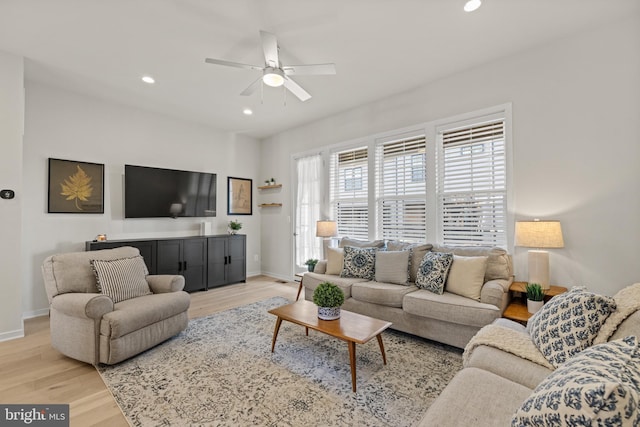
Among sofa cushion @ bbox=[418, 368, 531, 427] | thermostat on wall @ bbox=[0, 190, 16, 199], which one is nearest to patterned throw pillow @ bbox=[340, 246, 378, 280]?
sofa cushion @ bbox=[418, 368, 531, 427]

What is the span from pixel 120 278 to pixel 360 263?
260cm

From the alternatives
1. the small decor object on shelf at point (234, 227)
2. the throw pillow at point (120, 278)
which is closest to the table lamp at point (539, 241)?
the throw pillow at point (120, 278)

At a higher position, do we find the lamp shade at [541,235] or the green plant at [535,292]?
the lamp shade at [541,235]

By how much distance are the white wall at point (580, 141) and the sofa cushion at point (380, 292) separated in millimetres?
1301

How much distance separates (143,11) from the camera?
2.44 m

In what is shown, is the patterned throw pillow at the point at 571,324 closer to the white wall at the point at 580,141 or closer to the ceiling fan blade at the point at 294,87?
the white wall at the point at 580,141

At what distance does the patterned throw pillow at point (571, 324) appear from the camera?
1.48 meters

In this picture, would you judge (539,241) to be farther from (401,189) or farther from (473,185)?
(401,189)

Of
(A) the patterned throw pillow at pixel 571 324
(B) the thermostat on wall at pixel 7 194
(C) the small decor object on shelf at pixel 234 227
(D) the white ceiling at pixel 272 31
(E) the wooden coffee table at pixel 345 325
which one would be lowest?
(E) the wooden coffee table at pixel 345 325

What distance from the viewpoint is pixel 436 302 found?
8.97 ft

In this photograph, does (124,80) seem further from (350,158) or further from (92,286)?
(350,158)

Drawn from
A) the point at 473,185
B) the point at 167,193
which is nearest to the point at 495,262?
the point at 473,185

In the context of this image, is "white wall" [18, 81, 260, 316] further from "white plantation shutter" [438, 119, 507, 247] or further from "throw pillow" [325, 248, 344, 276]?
"white plantation shutter" [438, 119, 507, 247]

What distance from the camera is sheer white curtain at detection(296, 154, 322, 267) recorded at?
17.0ft
